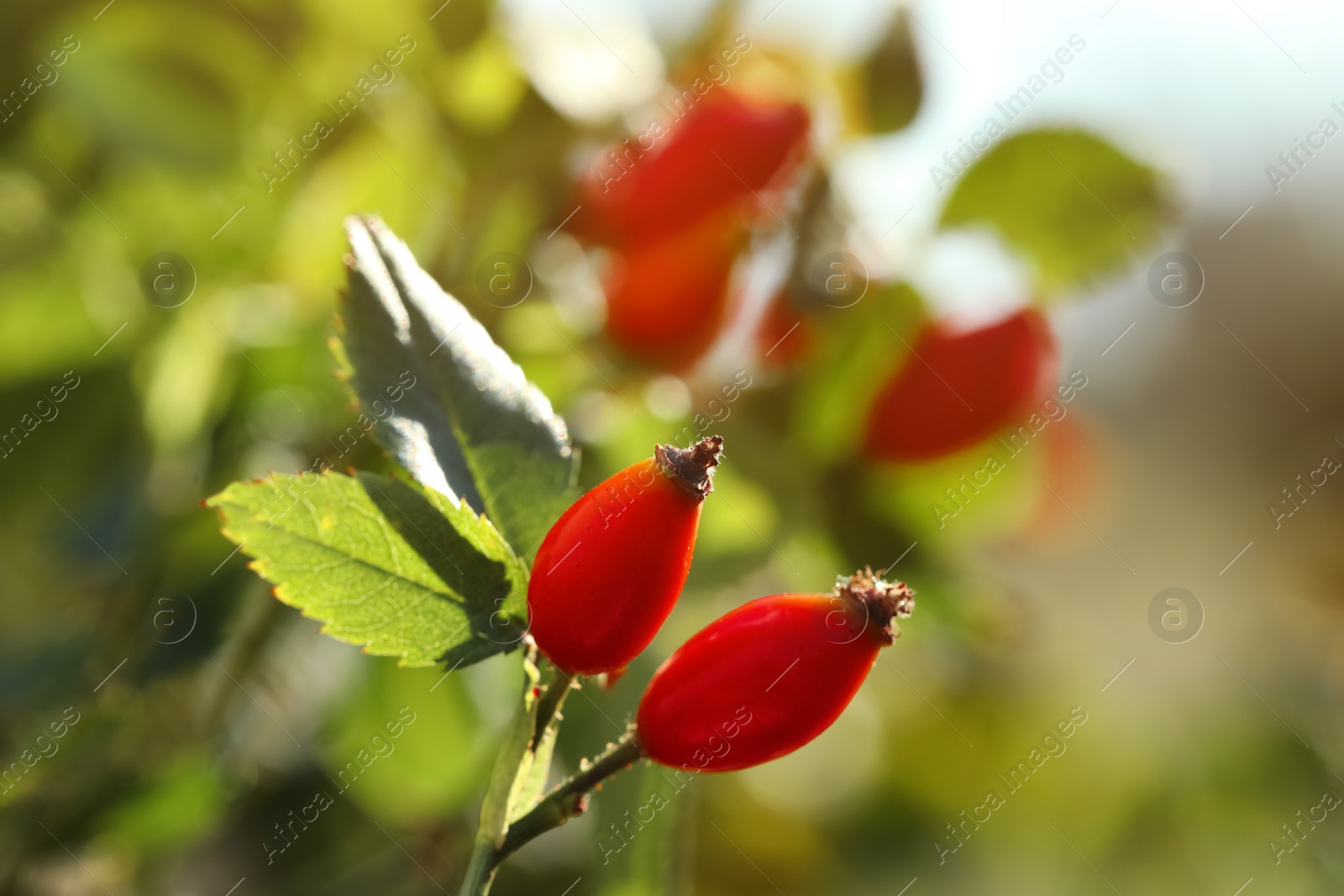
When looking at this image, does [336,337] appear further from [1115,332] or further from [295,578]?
[1115,332]

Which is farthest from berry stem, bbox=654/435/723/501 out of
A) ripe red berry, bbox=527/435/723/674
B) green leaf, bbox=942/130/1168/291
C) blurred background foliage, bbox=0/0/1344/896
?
green leaf, bbox=942/130/1168/291

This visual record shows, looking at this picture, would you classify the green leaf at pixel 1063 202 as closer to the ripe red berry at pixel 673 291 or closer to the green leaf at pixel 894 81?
the green leaf at pixel 894 81

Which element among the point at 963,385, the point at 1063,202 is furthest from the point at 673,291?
the point at 1063,202

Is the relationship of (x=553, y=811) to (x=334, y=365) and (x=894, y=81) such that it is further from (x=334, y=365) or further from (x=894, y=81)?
(x=894, y=81)

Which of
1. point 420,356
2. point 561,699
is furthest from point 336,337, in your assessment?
point 561,699

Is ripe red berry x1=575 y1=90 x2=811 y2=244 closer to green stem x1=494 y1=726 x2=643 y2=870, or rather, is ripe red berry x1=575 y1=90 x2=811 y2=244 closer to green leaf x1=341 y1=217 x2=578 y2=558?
green leaf x1=341 y1=217 x2=578 y2=558

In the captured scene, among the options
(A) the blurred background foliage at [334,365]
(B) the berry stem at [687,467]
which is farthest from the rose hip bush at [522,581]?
(A) the blurred background foliage at [334,365]
